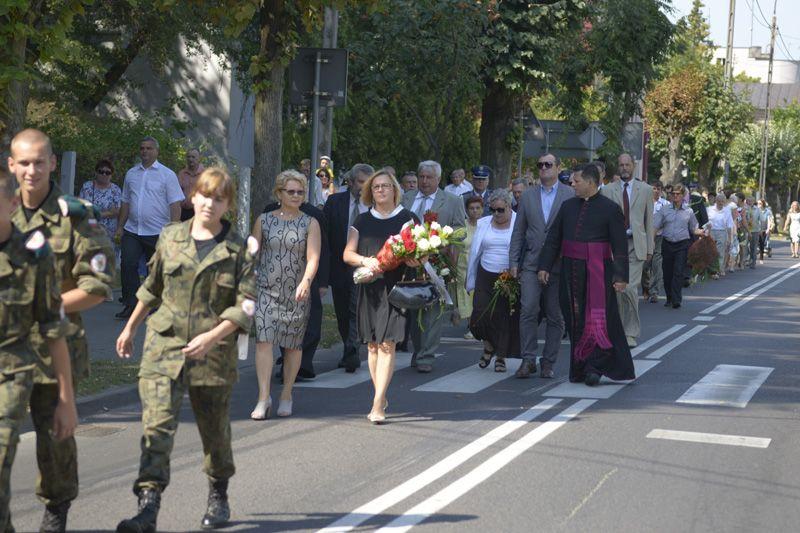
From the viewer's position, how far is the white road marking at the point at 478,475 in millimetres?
6648

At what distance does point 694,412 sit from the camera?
10320mm

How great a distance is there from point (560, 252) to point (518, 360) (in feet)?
6.99

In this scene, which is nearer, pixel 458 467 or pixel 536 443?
pixel 458 467

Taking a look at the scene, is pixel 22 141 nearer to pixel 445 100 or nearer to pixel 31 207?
pixel 31 207

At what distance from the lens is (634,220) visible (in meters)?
15.3

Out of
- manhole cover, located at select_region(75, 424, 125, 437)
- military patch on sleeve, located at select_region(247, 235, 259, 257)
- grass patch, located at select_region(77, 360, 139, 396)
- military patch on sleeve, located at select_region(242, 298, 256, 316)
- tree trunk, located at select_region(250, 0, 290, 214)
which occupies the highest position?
tree trunk, located at select_region(250, 0, 290, 214)

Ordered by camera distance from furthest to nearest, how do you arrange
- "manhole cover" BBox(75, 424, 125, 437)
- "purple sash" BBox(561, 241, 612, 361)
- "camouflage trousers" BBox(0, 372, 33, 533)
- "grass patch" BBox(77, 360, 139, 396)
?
"purple sash" BBox(561, 241, 612, 361) → "grass patch" BBox(77, 360, 139, 396) → "manhole cover" BBox(75, 424, 125, 437) → "camouflage trousers" BBox(0, 372, 33, 533)

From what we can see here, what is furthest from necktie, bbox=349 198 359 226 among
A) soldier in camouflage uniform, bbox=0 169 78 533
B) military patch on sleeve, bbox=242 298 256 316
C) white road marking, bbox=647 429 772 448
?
soldier in camouflage uniform, bbox=0 169 78 533

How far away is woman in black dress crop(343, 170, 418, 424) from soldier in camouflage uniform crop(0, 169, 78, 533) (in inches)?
175

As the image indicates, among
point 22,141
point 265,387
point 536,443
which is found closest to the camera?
point 22,141

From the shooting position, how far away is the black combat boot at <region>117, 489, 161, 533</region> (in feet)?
19.5

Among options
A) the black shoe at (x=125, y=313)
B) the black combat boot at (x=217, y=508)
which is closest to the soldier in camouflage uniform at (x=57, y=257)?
the black combat boot at (x=217, y=508)

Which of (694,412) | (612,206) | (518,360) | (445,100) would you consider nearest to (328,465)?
(694,412)

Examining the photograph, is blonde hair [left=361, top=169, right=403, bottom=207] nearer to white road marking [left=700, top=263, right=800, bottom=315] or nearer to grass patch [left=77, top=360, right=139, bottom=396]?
grass patch [left=77, top=360, right=139, bottom=396]
